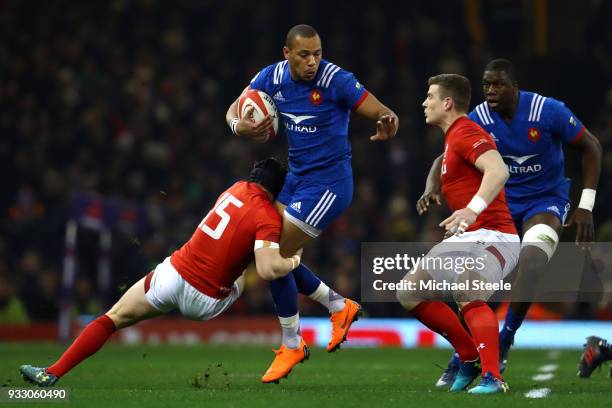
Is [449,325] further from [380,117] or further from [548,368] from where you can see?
[548,368]

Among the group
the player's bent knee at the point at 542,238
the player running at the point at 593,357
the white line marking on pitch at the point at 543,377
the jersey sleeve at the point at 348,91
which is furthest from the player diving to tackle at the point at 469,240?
the player running at the point at 593,357

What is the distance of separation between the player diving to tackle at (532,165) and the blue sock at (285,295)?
1.26m

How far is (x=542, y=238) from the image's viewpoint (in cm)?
966

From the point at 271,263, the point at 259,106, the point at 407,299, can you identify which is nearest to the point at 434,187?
the point at 407,299

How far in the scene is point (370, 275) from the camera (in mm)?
10320

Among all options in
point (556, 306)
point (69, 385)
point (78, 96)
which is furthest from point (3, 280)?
point (69, 385)

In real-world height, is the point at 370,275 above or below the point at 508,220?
below

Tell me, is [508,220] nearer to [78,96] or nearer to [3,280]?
[3,280]

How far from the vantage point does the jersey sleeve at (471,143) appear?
816cm

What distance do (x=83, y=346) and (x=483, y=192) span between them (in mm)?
2969

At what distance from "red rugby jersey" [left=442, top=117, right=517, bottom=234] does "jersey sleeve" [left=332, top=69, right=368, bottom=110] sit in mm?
983

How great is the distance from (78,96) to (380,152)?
5.43 meters

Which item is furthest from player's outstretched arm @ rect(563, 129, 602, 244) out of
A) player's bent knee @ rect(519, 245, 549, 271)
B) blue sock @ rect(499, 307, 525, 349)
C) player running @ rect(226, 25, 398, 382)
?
player running @ rect(226, 25, 398, 382)

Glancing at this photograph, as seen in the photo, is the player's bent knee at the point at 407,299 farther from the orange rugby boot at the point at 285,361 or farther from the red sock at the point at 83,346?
the red sock at the point at 83,346
